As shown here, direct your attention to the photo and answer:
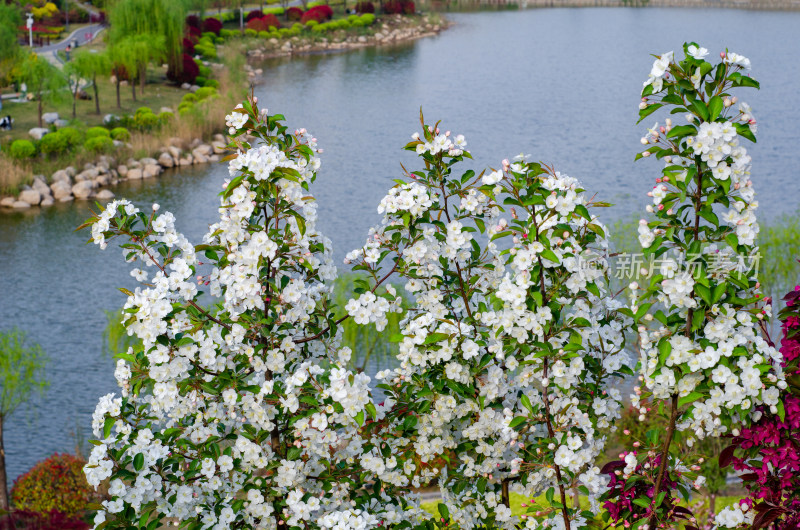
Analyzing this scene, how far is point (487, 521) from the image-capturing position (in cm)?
605

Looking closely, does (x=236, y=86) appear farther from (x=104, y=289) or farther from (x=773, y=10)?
(x=773, y=10)

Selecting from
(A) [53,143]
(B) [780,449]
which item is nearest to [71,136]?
(A) [53,143]

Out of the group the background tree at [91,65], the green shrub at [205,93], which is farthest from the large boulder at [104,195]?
the green shrub at [205,93]

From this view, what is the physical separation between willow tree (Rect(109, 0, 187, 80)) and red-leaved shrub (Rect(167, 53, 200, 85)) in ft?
2.44

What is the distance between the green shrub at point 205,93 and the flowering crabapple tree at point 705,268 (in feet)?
105

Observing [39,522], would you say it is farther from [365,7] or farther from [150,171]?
[365,7]

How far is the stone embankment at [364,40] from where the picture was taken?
52656mm

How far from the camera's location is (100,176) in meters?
27.9

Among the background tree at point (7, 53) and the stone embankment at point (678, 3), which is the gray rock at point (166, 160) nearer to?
the background tree at point (7, 53)

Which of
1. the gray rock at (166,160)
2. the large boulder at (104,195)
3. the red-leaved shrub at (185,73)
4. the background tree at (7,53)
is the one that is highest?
the background tree at (7,53)

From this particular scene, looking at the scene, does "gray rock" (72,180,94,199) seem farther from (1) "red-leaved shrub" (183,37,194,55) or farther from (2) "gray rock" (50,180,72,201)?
(1) "red-leaved shrub" (183,37,194,55)

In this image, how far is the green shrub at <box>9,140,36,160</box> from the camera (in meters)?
27.3

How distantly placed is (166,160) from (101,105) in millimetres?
6530

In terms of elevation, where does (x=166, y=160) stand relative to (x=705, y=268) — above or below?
below
